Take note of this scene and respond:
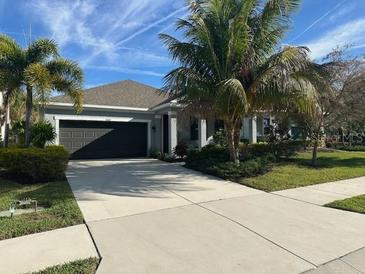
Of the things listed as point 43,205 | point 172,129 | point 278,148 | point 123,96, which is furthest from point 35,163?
point 123,96

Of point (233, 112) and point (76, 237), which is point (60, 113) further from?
point (76, 237)

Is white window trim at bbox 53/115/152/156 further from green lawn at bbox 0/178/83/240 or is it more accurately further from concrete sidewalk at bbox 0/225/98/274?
concrete sidewalk at bbox 0/225/98/274

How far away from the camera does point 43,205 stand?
6980 mm

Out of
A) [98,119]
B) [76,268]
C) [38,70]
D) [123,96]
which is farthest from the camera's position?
[123,96]

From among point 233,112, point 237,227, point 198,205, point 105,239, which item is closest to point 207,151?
point 233,112

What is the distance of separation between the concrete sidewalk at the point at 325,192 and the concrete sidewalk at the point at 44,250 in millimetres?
5200

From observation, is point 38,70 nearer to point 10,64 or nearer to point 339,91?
point 10,64

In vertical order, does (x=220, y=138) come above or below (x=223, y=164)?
above

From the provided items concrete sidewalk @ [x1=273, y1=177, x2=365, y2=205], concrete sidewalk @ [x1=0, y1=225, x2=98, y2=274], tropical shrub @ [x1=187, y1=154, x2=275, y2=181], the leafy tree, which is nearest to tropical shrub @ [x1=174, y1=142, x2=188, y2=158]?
tropical shrub @ [x1=187, y1=154, x2=275, y2=181]

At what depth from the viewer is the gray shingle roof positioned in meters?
18.0

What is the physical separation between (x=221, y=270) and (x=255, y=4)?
381 inches

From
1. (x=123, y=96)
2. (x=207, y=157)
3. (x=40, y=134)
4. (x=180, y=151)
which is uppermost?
(x=123, y=96)

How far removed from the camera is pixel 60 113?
16297 mm

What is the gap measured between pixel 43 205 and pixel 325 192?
711cm
